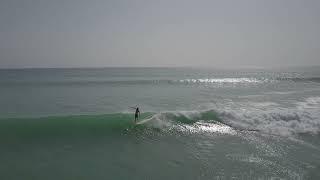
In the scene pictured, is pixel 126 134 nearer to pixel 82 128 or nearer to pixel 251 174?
pixel 82 128

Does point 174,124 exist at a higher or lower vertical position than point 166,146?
higher

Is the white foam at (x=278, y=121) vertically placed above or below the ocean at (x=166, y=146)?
above

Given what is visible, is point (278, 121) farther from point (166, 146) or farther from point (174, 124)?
point (166, 146)

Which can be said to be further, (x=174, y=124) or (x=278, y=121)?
(x=278, y=121)

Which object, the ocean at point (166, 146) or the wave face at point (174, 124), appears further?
the wave face at point (174, 124)

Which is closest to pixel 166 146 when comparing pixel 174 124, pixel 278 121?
pixel 174 124

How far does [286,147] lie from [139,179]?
724 centimetres

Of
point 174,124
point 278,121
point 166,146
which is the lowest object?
point 166,146

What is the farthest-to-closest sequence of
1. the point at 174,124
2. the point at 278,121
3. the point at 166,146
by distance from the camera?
the point at 278,121 < the point at 174,124 < the point at 166,146

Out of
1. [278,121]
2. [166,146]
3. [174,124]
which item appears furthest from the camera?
[278,121]

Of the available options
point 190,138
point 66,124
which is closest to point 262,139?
point 190,138

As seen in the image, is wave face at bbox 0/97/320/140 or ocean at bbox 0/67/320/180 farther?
wave face at bbox 0/97/320/140

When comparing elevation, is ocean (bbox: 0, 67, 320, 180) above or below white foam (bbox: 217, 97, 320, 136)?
below

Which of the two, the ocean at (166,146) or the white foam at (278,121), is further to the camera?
the white foam at (278,121)
